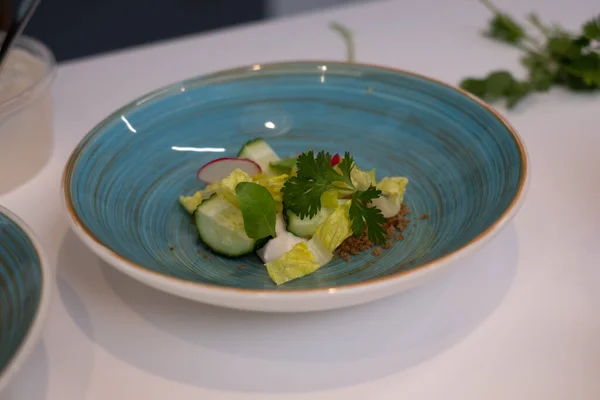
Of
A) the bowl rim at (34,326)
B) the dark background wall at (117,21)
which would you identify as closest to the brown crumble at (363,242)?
the bowl rim at (34,326)

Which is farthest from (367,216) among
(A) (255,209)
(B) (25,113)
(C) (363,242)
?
(B) (25,113)

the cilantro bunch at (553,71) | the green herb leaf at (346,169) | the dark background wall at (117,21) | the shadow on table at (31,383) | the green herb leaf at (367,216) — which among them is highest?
the dark background wall at (117,21)

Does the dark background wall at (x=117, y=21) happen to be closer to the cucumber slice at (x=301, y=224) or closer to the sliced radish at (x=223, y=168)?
the sliced radish at (x=223, y=168)

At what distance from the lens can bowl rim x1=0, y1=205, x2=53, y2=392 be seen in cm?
64

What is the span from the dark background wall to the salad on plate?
2.45 m

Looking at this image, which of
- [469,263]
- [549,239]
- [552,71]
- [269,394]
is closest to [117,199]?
[269,394]

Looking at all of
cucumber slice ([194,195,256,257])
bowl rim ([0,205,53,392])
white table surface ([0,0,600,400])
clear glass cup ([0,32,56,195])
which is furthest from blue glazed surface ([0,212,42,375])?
clear glass cup ([0,32,56,195])

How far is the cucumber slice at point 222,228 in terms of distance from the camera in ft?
3.43

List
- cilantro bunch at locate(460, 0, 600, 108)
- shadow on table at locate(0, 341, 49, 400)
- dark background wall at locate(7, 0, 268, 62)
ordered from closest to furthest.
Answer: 1. shadow on table at locate(0, 341, 49, 400)
2. cilantro bunch at locate(460, 0, 600, 108)
3. dark background wall at locate(7, 0, 268, 62)

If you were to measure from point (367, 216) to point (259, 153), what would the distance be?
297 mm

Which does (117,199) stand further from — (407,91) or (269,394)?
(407,91)

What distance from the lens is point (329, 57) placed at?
1.78m

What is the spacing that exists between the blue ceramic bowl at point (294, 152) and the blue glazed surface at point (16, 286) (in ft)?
0.27

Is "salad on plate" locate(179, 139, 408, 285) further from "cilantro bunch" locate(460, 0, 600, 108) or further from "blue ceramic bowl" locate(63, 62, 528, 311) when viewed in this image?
"cilantro bunch" locate(460, 0, 600, 108)
